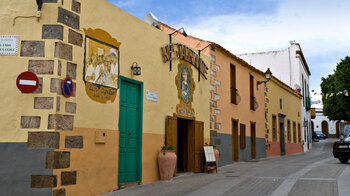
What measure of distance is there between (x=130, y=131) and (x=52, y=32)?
3257 millimetres

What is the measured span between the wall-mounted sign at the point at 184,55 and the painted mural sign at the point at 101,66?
246 centimetres

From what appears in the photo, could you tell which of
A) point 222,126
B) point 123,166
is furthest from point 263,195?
point 222,126

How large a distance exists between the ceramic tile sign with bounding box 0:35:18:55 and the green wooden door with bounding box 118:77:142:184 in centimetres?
263

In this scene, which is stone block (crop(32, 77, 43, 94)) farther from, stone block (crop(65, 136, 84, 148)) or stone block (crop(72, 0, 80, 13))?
stone block (crop(72, 0, 80, 13))

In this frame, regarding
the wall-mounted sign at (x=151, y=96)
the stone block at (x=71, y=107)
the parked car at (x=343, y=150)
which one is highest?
the wall-mounted sign at (x=151, y=96)

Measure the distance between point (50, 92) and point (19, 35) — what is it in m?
1.35

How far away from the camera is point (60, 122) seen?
7.11 m

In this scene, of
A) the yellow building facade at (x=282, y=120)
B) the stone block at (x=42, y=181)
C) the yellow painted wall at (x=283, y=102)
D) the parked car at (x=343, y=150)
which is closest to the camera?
the stone block at (x=42, y=181)

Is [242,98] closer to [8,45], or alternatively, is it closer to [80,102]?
[80,102]

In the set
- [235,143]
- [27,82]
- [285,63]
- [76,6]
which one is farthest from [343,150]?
[285,63]

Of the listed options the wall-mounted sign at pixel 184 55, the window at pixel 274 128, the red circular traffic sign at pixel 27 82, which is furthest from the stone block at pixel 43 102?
the window at pixel 274 128

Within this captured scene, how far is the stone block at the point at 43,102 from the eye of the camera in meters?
7.04

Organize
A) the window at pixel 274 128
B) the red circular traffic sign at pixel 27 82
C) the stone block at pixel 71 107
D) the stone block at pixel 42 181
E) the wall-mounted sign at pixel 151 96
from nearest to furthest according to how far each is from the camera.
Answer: the stone block at pixel 42 181, the red circular traffic sign at pixel 27 82, the stone block at pixel 71 107, the wall-mounted sign at pixel 151 96, the window at pixel 274 128

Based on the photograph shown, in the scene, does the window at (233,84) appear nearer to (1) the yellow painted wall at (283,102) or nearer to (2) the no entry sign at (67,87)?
(1) the yellow painted wall at (283,102)
